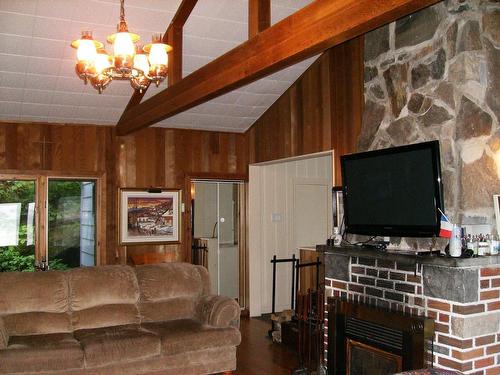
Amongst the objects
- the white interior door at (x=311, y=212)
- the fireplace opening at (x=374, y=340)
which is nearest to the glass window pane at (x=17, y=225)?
the white interior door at (x=311, y=212)

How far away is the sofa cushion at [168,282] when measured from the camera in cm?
496

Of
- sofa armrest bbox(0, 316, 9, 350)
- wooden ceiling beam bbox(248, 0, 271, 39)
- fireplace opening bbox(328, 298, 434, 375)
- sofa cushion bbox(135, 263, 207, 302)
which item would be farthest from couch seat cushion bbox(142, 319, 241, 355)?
wooden ceiling beam bbox(248, 0, 271, 39)

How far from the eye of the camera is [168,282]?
5.05m

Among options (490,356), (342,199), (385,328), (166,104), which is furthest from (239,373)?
(166,104)

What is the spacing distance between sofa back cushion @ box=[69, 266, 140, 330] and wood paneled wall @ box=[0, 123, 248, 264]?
1717 millimetres

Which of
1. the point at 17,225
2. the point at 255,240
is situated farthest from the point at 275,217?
the point at 17,225

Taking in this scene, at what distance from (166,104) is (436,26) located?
2382mm

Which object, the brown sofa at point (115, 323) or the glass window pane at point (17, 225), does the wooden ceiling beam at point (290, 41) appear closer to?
the brown sofa at point (115, 323)

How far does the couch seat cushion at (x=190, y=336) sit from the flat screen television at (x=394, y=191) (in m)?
1.42

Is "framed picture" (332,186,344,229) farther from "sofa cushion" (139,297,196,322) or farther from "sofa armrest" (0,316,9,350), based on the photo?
"sofa armrest" (0,316,9,350)

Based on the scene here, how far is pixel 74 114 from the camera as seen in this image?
6.18 m

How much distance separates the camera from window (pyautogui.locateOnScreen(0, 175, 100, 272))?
20.2ft

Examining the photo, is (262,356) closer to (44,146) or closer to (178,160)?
(178,160)

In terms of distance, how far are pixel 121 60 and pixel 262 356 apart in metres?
3.26
